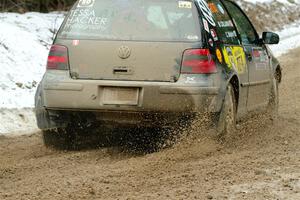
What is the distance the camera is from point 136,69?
6645 millimetres

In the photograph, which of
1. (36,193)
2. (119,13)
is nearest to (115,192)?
(36,193)

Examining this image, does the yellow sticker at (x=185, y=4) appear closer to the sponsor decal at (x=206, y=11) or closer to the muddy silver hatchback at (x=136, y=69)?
the muddy silver hatchback at (x=136, y=69)

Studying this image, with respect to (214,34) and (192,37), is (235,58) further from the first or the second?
(192,37)

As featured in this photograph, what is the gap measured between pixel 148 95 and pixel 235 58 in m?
1.41

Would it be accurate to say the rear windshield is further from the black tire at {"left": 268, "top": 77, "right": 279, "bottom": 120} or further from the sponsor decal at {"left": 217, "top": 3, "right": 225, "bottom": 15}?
the black tire at {"left": 268, "top": 77, "right": 279, "bottom": 120}

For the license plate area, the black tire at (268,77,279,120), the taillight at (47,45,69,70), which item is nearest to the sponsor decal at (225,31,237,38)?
the black tire at (268,77,279,120)

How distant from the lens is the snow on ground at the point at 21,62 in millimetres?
9445

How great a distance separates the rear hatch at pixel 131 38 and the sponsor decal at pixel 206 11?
185 millimetres

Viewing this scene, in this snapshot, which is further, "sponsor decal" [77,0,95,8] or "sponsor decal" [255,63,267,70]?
"sponsor decal" [255,63,267,70]

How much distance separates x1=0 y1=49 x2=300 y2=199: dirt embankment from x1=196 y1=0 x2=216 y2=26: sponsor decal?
3.85 feet

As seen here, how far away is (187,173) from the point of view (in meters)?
5.77

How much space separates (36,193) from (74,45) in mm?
1971

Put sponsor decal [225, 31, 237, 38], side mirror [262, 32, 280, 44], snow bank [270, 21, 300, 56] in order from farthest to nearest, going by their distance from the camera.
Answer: snow bank [270, 21, 300, 56]
side mirror [262, 32, 280, 44]
sponsor decal [225, 31, 237, 38]

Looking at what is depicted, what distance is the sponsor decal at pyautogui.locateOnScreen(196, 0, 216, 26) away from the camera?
707cm
